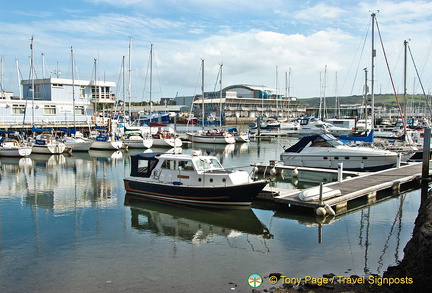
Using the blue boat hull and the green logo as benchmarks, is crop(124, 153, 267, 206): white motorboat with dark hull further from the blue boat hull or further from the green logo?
the green logo

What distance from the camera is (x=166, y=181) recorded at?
19609mm

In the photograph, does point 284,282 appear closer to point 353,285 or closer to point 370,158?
point 353,285

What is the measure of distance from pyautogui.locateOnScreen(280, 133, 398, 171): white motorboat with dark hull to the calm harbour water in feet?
18.9

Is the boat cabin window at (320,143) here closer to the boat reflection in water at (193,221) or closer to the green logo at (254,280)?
the boat reflection in water at (193,221)

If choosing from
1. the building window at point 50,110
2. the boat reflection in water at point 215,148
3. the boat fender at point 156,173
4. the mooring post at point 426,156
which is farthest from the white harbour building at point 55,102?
the mooring post at point 426,156

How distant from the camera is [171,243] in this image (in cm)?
1424

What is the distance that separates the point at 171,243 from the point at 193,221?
115 inches

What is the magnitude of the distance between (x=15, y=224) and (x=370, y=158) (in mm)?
22859

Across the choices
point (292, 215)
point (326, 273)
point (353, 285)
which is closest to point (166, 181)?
point (292, 215)

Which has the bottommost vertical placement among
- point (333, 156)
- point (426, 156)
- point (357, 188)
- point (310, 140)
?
point (357, 188)

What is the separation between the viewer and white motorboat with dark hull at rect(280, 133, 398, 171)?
28.1m

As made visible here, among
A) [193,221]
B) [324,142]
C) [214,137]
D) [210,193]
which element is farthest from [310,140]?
[214,137]

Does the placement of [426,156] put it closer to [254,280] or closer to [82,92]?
[254,280]

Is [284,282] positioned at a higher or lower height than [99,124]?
lower
